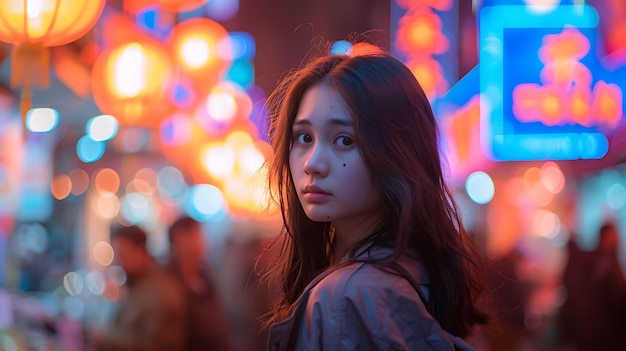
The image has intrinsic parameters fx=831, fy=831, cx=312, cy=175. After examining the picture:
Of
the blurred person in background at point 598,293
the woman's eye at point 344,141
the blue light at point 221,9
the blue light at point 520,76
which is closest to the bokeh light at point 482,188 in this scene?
the blurred person in background at point 598,293

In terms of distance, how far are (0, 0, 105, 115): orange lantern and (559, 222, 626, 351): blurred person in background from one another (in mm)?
3097

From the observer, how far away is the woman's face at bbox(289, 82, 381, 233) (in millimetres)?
1298

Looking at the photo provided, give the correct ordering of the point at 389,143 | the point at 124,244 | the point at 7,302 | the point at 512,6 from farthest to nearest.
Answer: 1. the point at 7,302
2. the point at 512,6
3. the point at 124,244
4. the point at 389,143

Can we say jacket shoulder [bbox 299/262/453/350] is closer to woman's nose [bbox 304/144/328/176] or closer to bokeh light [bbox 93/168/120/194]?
woman's nose [bbox 304/144/328/176]

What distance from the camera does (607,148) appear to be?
15.5 ft

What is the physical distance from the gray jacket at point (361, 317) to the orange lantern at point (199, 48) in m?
4.09

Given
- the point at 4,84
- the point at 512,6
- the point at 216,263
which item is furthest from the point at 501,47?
the point at 4,84

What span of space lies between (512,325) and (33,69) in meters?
3.57

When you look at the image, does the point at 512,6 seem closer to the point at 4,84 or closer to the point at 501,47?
the point at 501,47

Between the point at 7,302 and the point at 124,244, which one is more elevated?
the point at 124,244

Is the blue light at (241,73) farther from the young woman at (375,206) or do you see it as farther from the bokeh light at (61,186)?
the young woman at (375,206)

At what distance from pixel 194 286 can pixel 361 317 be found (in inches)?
136

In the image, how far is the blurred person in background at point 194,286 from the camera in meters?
4.29

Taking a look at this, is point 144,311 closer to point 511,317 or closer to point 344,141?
point 511,317
